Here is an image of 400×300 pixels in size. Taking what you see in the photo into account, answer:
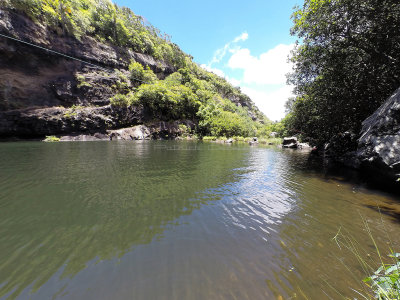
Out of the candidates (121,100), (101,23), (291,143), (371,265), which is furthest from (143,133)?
(371,265)

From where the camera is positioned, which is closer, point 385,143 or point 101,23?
point 385,143

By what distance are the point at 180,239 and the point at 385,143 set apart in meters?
10.1

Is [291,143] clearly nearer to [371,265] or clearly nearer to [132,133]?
[371,265]

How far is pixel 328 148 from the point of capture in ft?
64.4

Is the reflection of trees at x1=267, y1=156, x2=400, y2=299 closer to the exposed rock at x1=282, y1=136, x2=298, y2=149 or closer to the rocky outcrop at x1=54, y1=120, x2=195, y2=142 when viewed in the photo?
the exposed rock at x1=282, y1=136, x2=298, y2=149

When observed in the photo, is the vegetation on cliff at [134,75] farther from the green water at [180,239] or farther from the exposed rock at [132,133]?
the green water at [180,239]

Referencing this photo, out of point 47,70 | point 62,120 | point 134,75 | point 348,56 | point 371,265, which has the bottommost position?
point 371,265

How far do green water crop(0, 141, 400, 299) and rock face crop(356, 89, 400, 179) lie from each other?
4.22 ft

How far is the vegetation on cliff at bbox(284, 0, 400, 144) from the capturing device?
35.5ft

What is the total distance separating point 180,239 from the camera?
4285mm

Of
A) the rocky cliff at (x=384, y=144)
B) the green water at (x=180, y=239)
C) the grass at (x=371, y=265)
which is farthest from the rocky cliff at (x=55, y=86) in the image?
the grass at (x=371, y=265)

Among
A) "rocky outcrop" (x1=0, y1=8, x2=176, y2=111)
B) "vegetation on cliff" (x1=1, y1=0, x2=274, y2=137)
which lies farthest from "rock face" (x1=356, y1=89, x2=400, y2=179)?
"vegetation on cliff" (x1=1, y1=0, x2=274, y2=137)

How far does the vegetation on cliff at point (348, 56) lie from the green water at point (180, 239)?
969cm

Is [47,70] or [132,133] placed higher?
[47,70]
